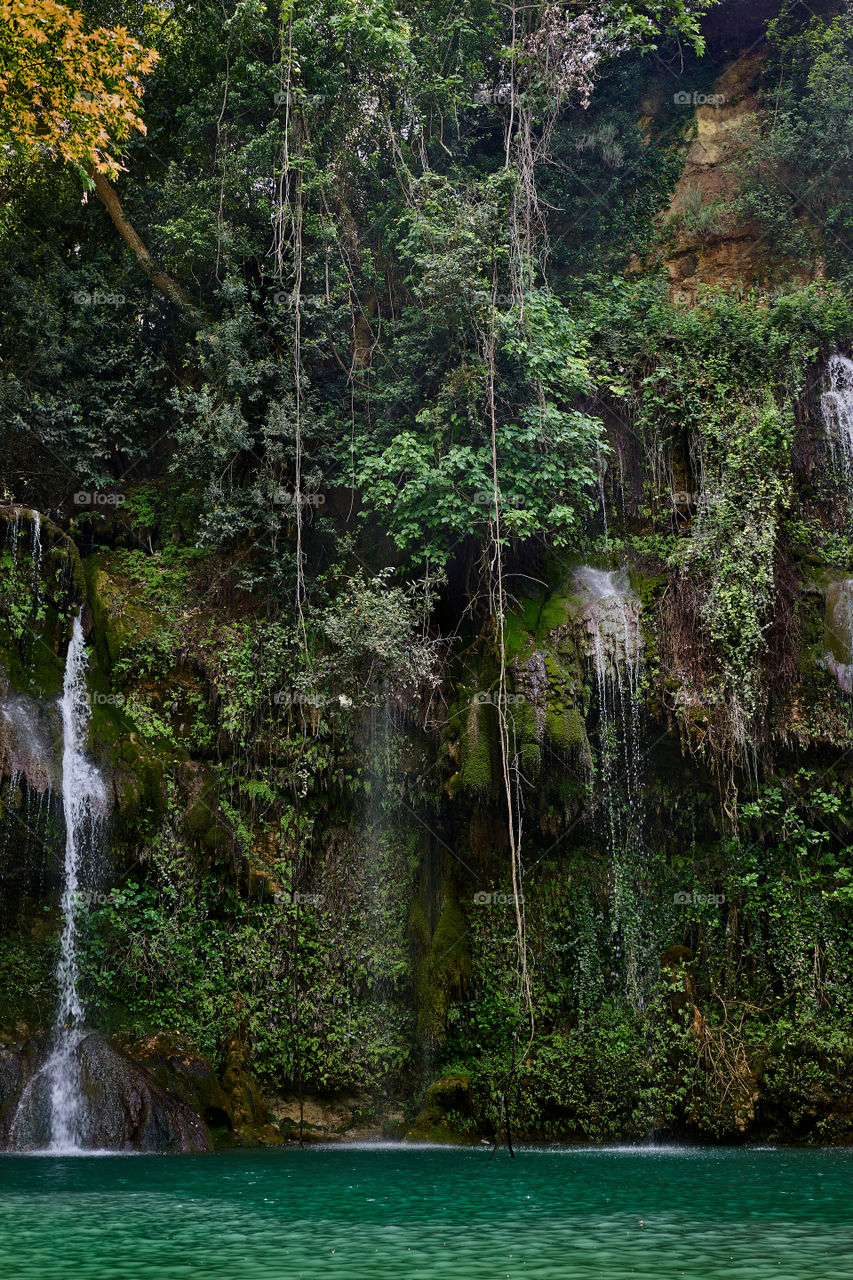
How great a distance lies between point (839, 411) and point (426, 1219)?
1103 centimetres

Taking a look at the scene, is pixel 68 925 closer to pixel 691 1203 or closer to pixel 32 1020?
pixel 32 1020

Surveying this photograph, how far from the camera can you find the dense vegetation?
35.7 ft

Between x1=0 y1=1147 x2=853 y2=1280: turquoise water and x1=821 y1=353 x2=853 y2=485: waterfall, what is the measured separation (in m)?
8.18

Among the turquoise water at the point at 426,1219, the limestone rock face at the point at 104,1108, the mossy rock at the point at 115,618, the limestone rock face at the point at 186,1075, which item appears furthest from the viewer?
the mossy rock at the point at 115,618

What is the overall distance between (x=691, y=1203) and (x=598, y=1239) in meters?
1.39

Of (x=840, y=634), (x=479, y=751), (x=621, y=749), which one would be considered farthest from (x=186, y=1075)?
(x=840, y=634)

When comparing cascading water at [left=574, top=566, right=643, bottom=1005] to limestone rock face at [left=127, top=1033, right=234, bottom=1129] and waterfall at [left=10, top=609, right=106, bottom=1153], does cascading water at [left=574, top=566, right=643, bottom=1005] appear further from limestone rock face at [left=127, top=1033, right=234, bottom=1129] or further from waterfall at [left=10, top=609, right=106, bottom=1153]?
waterfall at [left=10, top=609, right=106, bottom=1153]

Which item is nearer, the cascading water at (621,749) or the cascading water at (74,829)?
the cascading water at (74,829)

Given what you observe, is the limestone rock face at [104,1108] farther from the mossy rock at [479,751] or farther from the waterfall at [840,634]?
the waterfall at [840,634]

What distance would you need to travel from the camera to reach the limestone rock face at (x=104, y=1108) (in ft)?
30.8

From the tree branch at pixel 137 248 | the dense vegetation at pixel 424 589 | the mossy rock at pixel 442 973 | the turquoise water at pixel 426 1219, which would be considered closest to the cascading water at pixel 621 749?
the dense vegetation at pixel 424 589

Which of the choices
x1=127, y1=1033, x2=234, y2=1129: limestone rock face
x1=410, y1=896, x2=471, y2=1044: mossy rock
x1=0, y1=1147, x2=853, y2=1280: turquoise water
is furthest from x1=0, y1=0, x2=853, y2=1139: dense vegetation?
x1=0, y1=1147, x2=853, y2=1280: turquoise water

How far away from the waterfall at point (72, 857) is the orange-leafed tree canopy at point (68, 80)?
611 cm

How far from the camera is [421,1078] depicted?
1108 cm
